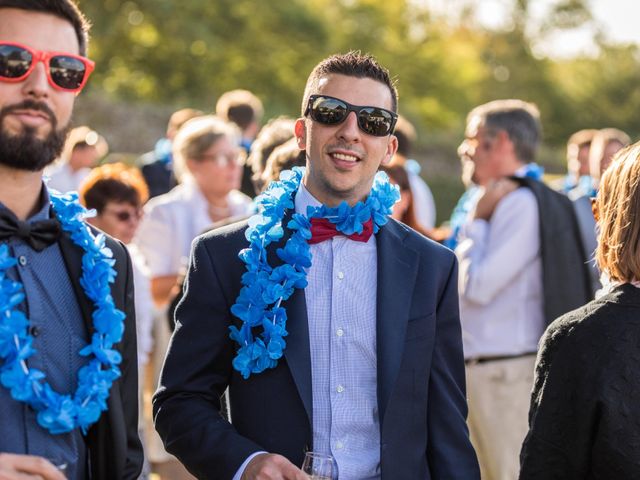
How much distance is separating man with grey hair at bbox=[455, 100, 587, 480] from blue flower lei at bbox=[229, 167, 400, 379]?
269 cm

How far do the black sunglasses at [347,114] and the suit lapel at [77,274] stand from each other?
102 centimetres

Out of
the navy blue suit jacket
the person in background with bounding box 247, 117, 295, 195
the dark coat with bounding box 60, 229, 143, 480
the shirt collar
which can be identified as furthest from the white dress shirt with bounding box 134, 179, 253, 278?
the dark coat with bounding box 60, 229, 143, 480

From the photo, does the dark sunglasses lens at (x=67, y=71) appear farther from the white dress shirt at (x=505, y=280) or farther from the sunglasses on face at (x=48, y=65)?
the white dress shirt at (x=505, y=280)

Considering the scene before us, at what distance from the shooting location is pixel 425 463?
3.47 m

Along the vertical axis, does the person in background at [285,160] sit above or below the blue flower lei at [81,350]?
above

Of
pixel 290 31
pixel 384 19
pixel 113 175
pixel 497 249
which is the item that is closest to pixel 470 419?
pixel 497 249

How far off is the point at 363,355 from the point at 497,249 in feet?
9.69

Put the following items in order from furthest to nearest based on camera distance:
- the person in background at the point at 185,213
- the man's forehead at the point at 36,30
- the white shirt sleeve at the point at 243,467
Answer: the person in background at the point at 185,213 → the white shirt sleeve at the point at 243,467 → the man's forehead at the point at 36,30

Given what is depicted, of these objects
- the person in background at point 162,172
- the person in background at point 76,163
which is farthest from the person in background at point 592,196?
the person in background at point 76,163

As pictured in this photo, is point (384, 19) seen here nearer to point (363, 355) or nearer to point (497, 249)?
point (497, 249)

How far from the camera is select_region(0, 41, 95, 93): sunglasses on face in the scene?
290 centimetres

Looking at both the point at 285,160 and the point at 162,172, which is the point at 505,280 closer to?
the point at 285,160

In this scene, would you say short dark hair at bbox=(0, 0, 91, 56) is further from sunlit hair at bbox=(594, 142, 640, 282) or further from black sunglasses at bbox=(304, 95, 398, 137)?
sunlit hair at bbox=(594, 142, 640, 282)

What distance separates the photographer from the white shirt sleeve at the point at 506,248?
6180 millimetres
